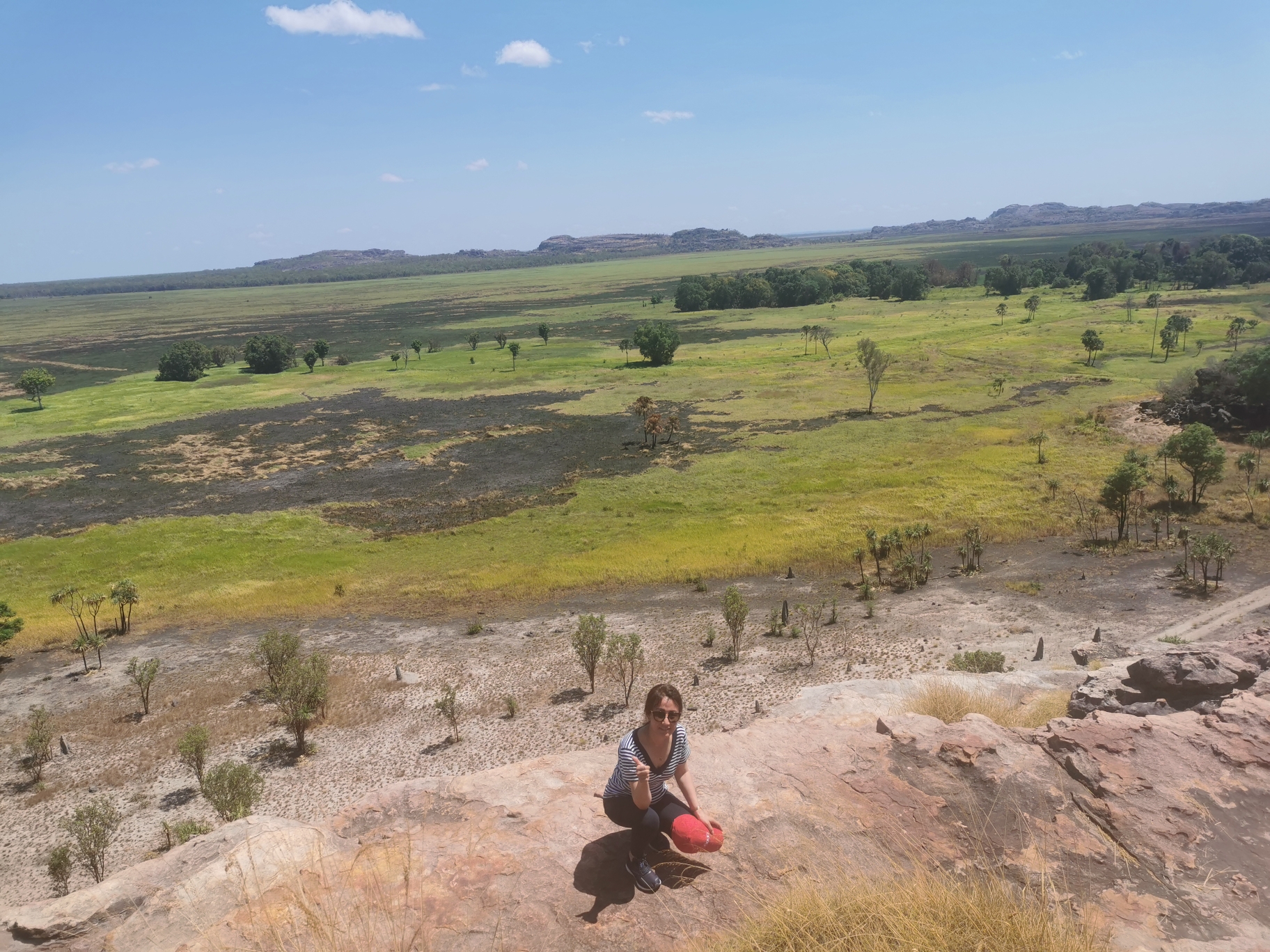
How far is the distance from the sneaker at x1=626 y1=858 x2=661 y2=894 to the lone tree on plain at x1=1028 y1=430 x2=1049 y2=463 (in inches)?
2005

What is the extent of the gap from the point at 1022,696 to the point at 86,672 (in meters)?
32.9

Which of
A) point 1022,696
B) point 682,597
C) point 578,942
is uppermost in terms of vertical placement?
point 578,942

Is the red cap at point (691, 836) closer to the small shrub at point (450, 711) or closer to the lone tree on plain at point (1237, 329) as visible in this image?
the small shrub at point (450, 711)

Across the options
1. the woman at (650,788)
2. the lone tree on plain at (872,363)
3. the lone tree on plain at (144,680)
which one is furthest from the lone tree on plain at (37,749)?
the lone tree on plain at (872,363)

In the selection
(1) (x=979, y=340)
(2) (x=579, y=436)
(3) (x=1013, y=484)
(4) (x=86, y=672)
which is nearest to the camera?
(4) (x=86, y=672)

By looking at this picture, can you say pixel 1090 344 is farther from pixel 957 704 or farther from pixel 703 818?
pixel 703 818

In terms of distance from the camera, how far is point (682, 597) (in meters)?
33.6

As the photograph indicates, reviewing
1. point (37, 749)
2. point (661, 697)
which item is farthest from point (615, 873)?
point (37, 749)

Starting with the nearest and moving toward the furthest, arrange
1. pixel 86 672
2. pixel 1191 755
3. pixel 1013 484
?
pixel 1191 755, pixel 86 672, pixel 1013 484

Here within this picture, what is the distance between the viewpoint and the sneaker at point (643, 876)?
7316 millimetres

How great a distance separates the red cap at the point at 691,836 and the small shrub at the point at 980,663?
1517 centimetres

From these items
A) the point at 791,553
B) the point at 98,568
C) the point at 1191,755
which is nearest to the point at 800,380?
the point at 791,553

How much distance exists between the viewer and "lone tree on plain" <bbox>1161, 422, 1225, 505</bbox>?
130 feet

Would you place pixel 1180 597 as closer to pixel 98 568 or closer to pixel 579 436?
pixel 579 436
